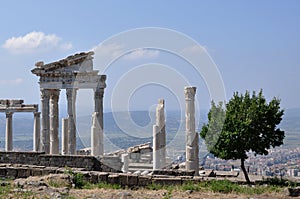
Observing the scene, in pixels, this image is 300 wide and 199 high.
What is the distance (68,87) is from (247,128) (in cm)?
1596

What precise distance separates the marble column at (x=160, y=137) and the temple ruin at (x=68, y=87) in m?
6.35

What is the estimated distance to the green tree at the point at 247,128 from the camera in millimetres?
25000

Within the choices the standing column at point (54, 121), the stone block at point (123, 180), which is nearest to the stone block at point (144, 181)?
the stone block at point (123, 180)

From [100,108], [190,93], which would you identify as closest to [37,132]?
[100,108]

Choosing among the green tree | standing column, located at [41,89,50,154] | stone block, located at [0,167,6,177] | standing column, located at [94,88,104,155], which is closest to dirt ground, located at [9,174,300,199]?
stone block, located at [0,167,6,177]

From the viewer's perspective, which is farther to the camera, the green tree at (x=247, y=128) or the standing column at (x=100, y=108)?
the standing column at (x=100, y=108)

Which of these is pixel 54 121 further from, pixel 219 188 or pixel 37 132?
pixel 219 188

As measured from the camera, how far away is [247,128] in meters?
24.8

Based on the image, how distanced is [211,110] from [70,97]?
1308 centimetres

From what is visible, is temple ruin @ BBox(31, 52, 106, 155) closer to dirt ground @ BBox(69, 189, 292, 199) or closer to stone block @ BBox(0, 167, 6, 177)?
stone block @ BBox(0, 167, 6, 177)

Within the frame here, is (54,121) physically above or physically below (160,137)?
A: above

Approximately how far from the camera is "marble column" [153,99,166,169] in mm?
28891

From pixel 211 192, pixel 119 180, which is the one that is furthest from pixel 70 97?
pixel 211 192

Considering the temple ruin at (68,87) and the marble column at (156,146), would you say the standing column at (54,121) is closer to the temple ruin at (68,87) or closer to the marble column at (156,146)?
the temple ruin at (68,87)
